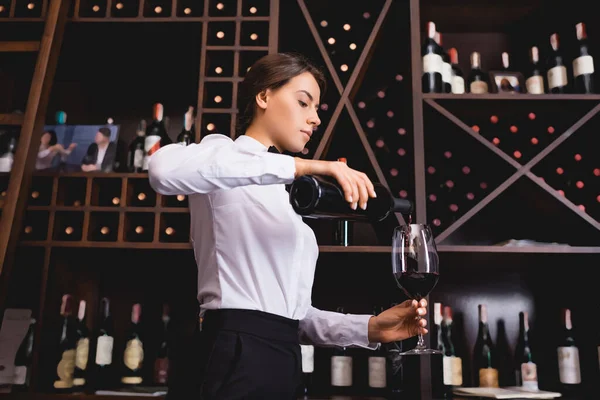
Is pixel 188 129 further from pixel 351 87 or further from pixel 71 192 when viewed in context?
pixel 351 87

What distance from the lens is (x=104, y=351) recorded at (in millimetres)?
1670

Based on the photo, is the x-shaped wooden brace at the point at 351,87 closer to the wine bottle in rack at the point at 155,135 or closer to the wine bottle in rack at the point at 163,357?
the wine bottle in rack at the point at 155,135

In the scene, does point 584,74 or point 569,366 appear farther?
point 584,74

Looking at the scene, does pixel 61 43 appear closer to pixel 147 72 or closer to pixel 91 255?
pixel 147 72

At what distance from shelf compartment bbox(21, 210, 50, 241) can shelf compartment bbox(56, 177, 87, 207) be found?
6 centimetres

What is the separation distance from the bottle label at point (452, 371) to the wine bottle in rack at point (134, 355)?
0.93m

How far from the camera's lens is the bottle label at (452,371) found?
5.37 ft

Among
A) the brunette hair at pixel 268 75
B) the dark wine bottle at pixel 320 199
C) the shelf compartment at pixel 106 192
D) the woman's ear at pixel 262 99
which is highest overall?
the brunette hair at pixel 268 75

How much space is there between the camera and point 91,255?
1.74m

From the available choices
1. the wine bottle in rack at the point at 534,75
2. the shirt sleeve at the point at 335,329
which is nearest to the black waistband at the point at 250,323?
the shirt sleeve at the point at 335,329

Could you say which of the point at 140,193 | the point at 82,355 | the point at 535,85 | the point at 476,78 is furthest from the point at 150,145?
the point at 535,85

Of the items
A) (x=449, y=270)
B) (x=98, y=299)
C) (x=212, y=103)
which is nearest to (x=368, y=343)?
(x=449, y=270)

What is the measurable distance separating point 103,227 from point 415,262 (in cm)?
117

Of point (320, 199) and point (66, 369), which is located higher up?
point (320, 199)
